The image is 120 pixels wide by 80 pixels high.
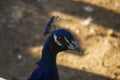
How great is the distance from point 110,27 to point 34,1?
1.11 meters

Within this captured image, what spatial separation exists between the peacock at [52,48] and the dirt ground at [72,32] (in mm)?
1142

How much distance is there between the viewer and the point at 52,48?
265 cm

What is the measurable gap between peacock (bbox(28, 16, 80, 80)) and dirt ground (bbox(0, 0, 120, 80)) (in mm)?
1142

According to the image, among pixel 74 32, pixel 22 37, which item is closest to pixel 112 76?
pixel 74 32

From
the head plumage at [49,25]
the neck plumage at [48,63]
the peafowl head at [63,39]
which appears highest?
the head plumage at [49,25]

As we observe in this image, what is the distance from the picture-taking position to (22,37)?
4.43 m

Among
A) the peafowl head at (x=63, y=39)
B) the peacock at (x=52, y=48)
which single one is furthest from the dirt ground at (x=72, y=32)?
the peafowl head at (x=63, y=39)

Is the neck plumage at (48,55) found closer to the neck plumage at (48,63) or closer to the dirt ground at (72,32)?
the neck plumage at (48,63)

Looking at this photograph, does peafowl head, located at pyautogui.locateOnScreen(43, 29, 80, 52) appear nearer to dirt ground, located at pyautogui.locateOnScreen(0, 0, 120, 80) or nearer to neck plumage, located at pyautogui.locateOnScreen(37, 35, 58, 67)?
neck plumage, located at pyautogui.locateOnScreen(37, 35, 58, 67)

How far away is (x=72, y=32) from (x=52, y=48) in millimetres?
1968

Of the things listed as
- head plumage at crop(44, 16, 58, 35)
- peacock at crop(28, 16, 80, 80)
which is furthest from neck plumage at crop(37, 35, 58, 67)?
head plumage at crop(44, 16, 58, 35)

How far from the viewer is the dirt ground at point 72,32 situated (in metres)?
4.09

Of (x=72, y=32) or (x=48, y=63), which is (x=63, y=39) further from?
(x=72, y=32)

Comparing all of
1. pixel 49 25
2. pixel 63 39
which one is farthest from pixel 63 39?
pixel 49 25
